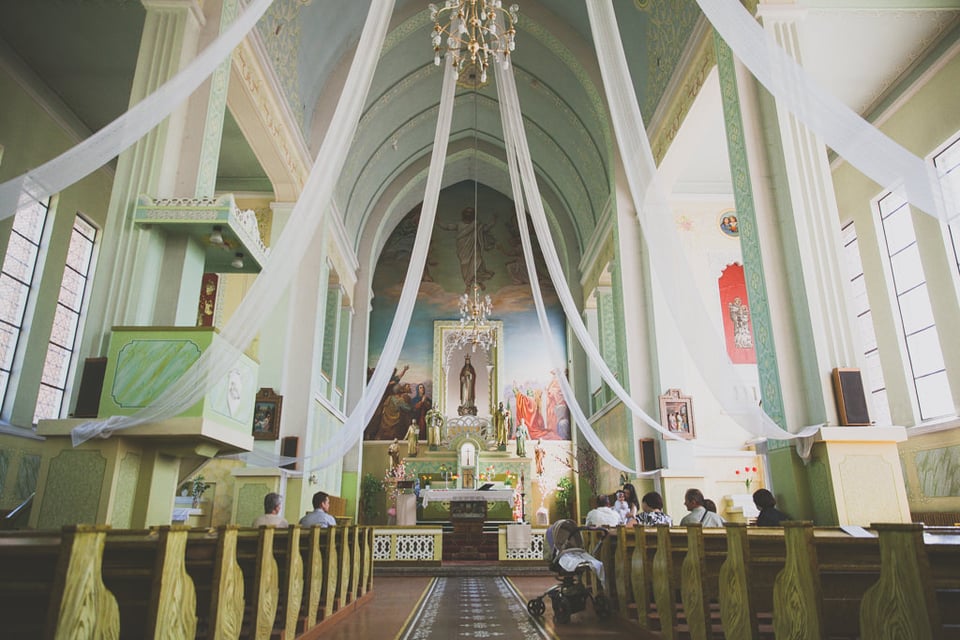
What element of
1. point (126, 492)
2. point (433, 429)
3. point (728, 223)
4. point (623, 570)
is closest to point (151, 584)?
point (126, 492)

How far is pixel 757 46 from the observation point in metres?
4.15

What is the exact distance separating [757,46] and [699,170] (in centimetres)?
802

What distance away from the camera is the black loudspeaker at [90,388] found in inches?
191

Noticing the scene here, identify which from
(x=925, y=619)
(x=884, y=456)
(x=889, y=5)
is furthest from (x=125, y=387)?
(x=889, y=5)

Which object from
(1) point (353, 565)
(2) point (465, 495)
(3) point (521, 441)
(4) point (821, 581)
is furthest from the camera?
(3) point (521, 441)

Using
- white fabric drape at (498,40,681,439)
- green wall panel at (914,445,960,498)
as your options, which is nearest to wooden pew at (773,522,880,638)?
white fabric drape at (498,40,681,439)

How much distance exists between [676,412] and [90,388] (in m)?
7.73

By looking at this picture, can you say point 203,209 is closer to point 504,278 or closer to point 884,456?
point 884,456

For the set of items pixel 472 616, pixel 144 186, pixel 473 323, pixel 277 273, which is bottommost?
pixel 472 616

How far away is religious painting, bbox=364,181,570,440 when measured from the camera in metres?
15.8

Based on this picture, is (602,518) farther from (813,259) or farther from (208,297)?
(208,297)

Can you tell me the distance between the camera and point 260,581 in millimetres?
3193

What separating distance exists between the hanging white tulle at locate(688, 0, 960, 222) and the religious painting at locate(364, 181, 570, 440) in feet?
38.8

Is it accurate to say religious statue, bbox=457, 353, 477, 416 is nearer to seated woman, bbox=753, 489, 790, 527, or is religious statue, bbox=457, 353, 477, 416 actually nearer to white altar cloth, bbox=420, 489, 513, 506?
white altar cloth, bbox=420, 489, 513, 506
